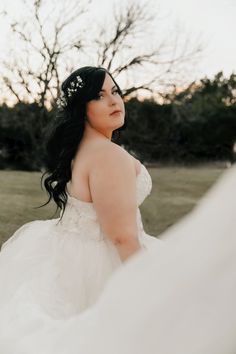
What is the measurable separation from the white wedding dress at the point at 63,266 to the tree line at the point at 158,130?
15562 mm

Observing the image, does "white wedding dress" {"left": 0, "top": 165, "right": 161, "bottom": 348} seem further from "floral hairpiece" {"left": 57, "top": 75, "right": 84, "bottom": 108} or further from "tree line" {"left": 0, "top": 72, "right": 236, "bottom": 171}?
"tree line" {"left": 0, "top": 72, "right": 236, "bottom": 171}

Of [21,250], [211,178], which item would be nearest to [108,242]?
[21,250]

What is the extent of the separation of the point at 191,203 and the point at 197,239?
9788 mm

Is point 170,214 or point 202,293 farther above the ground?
point 202,293

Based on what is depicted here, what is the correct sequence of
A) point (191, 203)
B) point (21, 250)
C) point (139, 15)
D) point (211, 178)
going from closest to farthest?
point (21, 250)
point (191, 203)
point (211, 178)
point (139, 15)

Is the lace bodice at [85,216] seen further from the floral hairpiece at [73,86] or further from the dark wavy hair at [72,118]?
the floral hairpiece at [73,86]

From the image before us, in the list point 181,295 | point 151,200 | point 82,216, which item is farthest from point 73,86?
point 151,200

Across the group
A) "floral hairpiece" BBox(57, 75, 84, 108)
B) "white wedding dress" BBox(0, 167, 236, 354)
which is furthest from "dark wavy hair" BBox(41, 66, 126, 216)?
"white wedding dress" BBox(0, 167, 236, 354)

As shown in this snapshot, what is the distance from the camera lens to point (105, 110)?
2.27 meters

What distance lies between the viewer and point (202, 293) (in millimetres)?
1097

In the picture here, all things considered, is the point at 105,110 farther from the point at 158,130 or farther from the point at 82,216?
the point at 158,130

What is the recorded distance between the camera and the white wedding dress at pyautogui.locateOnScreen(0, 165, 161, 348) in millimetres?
1947

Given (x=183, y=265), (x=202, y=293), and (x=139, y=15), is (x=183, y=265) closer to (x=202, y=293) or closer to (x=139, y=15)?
(x=202, y=293)

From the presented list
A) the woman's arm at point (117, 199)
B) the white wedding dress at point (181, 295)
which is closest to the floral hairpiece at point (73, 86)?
the woman's arm at point (117, 199)
